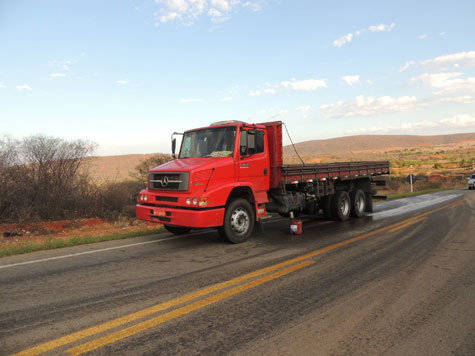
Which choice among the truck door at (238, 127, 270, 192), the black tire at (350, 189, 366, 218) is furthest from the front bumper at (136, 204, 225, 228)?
the black tire at (350, 189, 366, 218)

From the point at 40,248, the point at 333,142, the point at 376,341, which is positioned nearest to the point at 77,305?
the point at 376,341

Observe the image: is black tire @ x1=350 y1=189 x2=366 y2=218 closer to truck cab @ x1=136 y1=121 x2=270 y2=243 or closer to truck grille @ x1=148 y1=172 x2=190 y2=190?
truck cab @ x1=136 y1=121 x2=270 y2=243

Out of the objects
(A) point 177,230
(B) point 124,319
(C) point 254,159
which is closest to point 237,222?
(C) point 254,159

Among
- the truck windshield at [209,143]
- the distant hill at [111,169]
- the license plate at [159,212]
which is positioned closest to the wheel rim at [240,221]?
the truck windshield at [209,143]

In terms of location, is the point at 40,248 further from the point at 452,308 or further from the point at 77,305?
the point at 452,308

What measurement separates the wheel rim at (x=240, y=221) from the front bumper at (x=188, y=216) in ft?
1.40

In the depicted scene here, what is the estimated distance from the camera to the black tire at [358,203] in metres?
11.1

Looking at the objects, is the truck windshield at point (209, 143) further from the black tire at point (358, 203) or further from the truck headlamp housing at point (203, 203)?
the black tire at point (358, 203)

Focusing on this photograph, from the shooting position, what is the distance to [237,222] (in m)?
7.13

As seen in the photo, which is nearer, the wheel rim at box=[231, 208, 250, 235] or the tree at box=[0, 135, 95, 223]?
the wheel rim at box=[231, 208, 250, 235]

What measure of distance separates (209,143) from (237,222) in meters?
2.03

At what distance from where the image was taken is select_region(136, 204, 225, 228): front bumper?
248 inches

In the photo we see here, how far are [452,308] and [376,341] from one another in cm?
139

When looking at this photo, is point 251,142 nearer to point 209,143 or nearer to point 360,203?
point 209,143
